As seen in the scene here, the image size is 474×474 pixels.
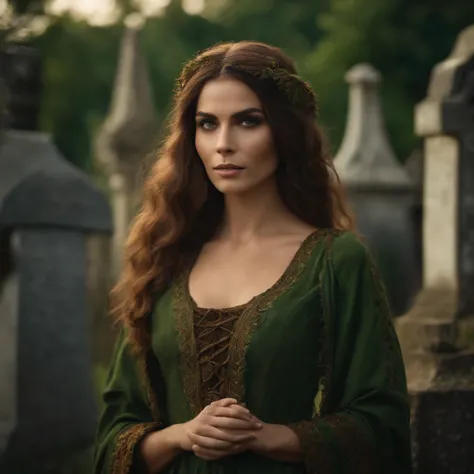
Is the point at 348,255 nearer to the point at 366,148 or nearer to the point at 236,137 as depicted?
the point at 236,137

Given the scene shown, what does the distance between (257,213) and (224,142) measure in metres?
0.26

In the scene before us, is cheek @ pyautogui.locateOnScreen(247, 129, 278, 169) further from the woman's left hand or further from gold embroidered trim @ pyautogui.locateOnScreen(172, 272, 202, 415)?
the woman's left hand

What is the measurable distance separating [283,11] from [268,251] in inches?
1238

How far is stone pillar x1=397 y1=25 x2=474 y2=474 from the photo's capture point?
564 cm

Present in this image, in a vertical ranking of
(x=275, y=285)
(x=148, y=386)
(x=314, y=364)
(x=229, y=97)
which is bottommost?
(x=148, y=386)

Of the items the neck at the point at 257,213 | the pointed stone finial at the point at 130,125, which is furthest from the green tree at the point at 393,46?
the neck at the point at 257,213

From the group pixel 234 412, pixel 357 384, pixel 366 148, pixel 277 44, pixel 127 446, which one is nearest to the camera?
pixel 234 412

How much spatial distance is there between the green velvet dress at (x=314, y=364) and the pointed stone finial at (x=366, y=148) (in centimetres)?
859

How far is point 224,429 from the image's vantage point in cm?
348

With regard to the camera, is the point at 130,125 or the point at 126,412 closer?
the point at 126,412

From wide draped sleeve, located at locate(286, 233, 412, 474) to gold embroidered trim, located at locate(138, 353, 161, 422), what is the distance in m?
0.51

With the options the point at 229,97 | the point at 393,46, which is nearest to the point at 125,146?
the point at 393,46

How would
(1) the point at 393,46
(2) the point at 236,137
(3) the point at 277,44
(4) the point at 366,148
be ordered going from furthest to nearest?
(3) the point at 277,44
(1) the point at 393,46
(4) the point at 366,148
(2) the point at 236,137

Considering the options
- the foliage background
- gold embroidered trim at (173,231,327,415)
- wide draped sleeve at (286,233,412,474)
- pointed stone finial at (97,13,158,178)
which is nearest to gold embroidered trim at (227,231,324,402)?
gold embroidered trim at (173,231,327,415)
